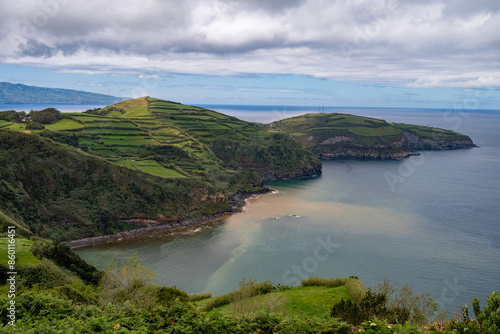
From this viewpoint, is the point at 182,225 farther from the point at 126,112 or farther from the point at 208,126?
the point at 126,112

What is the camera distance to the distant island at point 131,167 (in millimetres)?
71188

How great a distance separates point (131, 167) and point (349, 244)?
55699 millimetres

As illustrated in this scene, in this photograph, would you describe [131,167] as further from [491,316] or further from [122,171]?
[491,316]

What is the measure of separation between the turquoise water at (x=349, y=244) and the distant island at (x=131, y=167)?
8448mm

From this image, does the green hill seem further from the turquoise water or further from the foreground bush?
the foreground bush

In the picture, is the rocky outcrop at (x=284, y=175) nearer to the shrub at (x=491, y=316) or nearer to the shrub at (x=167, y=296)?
the shrub at (x=167, y=296)

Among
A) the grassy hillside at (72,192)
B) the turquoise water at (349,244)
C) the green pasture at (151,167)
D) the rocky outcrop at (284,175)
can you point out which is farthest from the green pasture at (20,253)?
the rocky outcrop at (284,175)

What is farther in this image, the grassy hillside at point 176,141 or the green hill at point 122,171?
the grassy hillside at point 176,141

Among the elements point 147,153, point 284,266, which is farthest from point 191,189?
point 284,266

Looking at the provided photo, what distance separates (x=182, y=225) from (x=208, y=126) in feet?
270

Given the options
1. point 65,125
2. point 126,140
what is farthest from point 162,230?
point 65,125

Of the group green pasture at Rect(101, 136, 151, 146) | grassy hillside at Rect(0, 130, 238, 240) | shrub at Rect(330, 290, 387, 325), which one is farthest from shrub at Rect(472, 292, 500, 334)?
green pasture at Rect(101, 136, 151, 146)

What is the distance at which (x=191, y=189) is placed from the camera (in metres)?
90.7

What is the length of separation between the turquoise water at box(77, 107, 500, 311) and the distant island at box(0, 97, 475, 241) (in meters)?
8.45
